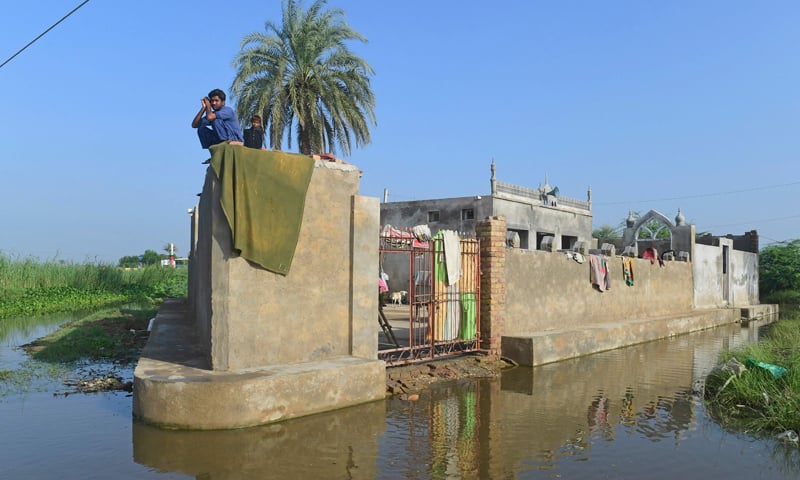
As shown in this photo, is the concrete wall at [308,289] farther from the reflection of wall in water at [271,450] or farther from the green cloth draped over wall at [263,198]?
the reflection of wall in water at [271,450]

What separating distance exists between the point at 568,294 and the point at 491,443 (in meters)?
7.22

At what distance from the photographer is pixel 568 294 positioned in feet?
41.2

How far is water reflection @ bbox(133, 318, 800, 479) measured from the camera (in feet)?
16.8

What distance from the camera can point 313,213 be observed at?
24.1ft

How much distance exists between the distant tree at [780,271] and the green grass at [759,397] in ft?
88.9

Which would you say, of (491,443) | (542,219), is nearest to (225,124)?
(491,443)

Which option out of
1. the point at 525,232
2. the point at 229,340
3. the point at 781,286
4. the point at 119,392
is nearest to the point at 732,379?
the point at 229,340

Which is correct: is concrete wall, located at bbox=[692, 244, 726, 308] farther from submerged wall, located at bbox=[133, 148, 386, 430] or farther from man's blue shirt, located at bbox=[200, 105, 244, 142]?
man's blue shirt, located at bbox=[200, 105, 244, 142]

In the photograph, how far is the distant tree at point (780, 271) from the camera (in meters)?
31.1

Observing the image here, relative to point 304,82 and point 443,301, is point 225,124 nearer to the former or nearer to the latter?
point 443,301

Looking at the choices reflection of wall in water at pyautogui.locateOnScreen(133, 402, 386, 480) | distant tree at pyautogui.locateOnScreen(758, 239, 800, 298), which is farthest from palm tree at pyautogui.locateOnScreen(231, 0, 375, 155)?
distant tree at pyautogui.locateOnScreen(758, 239, 800, 298)

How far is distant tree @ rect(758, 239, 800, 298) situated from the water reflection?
28.0 m

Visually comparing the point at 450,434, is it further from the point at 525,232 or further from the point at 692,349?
the point at 525,232

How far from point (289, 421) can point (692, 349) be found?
10.3 meters
